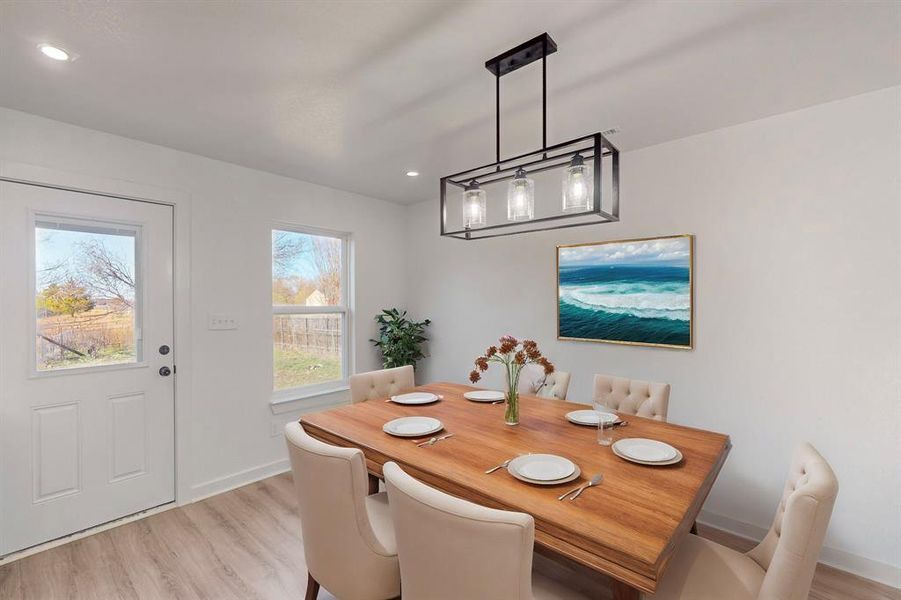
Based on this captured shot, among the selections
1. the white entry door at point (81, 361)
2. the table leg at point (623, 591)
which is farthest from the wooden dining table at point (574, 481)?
the white entry door at point (81, 361)

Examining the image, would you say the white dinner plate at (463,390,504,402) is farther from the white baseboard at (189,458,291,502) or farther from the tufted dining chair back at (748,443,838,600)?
the white baseboard at (189,458,291,502)

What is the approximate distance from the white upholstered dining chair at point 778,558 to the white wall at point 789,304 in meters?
1.18

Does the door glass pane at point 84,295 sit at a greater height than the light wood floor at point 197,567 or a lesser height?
greater

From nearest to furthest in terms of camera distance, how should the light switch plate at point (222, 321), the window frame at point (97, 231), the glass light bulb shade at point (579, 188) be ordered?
1. the glass light bulb shade at point (579, 188)
2. the window frame at point (97, 231)
3. the light switch plate at point (222, 321)

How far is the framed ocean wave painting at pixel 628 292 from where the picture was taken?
2680mm

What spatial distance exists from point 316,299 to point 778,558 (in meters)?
3.59

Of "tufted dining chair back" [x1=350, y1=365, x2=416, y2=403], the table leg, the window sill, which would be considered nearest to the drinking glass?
the table leg

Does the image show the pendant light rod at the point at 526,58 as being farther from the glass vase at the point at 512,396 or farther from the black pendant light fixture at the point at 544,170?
the glass vase at the point at 512,396

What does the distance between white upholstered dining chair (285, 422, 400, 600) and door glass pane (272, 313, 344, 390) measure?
7.26 feet

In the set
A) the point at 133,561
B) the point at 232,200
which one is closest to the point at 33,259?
the point at 232,200

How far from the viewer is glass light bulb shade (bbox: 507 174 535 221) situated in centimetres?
182

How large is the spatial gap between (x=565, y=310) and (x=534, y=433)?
157 cm

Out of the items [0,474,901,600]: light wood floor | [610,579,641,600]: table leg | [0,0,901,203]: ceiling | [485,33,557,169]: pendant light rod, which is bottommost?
[0,474,901,600]: light wood floor

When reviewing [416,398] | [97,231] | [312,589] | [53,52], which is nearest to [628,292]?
[416,398]
